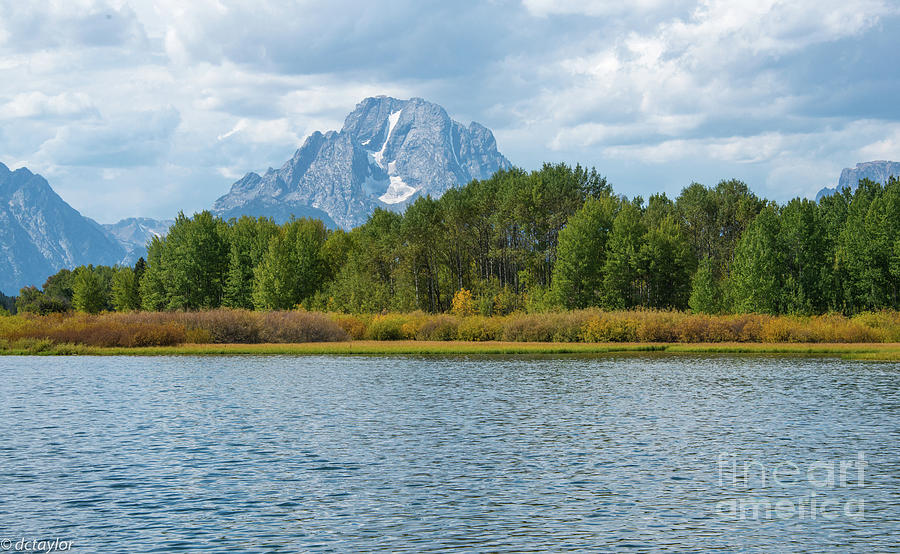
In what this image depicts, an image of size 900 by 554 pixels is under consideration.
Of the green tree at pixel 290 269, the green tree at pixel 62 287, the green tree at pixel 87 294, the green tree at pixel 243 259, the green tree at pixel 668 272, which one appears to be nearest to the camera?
the green tree at pixel 668 272

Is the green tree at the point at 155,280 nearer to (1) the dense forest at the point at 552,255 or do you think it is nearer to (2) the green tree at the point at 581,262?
(1) the dense forest at the point at 552,255

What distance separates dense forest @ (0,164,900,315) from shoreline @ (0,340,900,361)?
16392 mm

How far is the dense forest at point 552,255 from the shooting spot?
7788 cm

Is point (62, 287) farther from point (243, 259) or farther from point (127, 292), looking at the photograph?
point (243, 259)

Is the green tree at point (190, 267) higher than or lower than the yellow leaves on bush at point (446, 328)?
higher

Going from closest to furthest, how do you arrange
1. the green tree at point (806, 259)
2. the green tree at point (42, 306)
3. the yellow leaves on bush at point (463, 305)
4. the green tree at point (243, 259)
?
the green tree at point (806, 259) < the yellow leaves on bush at point (463, 305) < the green tree at point (243, 259) < the green tree at point (42, 306)

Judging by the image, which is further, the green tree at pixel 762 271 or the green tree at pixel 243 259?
the green tree at pixel 243 259

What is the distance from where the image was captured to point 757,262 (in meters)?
76.4

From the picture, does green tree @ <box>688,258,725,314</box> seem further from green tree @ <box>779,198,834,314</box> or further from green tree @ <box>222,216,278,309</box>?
green tree @ <box>222,216,278,309</box>

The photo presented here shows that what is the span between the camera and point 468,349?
204ft

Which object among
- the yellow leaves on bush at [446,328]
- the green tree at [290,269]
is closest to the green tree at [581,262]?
the yellow leaves on bush at [446,328]

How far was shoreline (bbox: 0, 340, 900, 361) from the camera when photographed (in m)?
60.3

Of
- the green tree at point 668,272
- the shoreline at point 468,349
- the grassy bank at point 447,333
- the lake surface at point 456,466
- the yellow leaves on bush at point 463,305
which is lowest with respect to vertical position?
the lake surface at point 456,466

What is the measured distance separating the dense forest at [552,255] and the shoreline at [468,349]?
1639 centimetres
